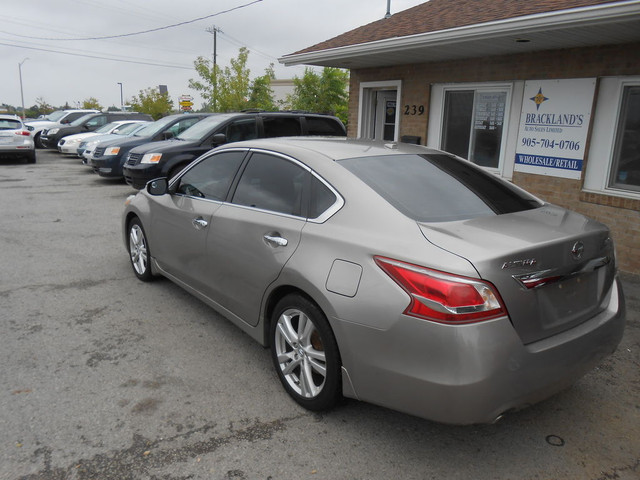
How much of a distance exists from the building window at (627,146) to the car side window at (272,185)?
4.85 meters

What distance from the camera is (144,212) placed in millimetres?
5141

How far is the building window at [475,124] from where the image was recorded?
25.7ft

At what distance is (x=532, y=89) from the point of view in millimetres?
7125

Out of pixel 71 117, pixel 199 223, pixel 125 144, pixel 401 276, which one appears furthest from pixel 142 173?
pixel 71 117

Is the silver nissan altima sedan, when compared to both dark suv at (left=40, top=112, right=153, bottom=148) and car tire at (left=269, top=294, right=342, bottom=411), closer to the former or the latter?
car tire at (left=269, top=294, right=342, bottom=411)

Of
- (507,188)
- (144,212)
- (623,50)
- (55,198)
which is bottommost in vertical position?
(55,198)

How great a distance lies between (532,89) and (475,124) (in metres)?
1.17


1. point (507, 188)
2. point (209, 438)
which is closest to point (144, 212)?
point (209, 438)

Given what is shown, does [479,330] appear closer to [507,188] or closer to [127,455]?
[507,188]

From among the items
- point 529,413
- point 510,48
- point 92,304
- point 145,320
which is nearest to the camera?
point 529,413

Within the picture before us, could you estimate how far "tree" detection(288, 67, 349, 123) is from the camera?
2872 centimetres

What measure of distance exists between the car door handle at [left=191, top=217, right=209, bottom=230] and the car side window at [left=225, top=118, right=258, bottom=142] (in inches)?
256

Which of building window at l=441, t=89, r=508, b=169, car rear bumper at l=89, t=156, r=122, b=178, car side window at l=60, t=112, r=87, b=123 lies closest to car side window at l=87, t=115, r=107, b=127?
car side window at l=60, t=112, r=87, b=123

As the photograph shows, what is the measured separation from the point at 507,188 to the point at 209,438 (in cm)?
259
